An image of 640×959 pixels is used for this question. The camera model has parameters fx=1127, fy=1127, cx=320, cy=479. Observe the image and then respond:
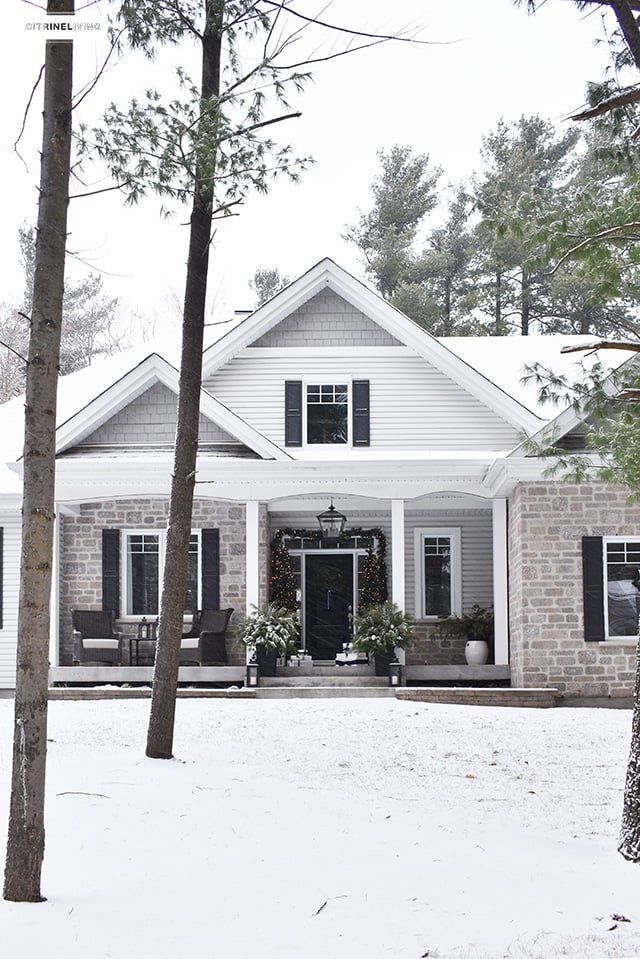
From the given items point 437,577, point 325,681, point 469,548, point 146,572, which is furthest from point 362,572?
point 325,681

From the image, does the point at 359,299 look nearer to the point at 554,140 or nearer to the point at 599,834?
the point at 599,834

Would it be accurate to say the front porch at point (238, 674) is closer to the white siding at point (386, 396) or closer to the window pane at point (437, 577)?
the window pane at point (437, 577)

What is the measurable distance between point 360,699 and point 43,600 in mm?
8464

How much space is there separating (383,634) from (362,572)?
10.4 ft

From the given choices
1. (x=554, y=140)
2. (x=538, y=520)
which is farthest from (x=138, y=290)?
(x=538, y=520)

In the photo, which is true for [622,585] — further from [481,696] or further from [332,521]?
[332,521]

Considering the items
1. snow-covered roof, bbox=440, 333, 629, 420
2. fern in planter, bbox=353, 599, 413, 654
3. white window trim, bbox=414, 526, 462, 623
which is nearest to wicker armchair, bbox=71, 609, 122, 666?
fern in planter, bbox=353, 599, 413, 654

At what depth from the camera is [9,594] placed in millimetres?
16297

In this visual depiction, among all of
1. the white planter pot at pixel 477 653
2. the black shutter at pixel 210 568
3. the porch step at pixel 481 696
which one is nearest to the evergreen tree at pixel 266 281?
the black shutter at pixel 210 568

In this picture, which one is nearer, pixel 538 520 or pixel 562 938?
pixel 562 938

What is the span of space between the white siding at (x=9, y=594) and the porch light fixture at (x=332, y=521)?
440 centimetres

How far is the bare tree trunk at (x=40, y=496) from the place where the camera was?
5031 millimetres

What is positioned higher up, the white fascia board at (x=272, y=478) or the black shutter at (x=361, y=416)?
the black shutter at (x=361, y=416)

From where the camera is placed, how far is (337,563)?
17.7 metres
